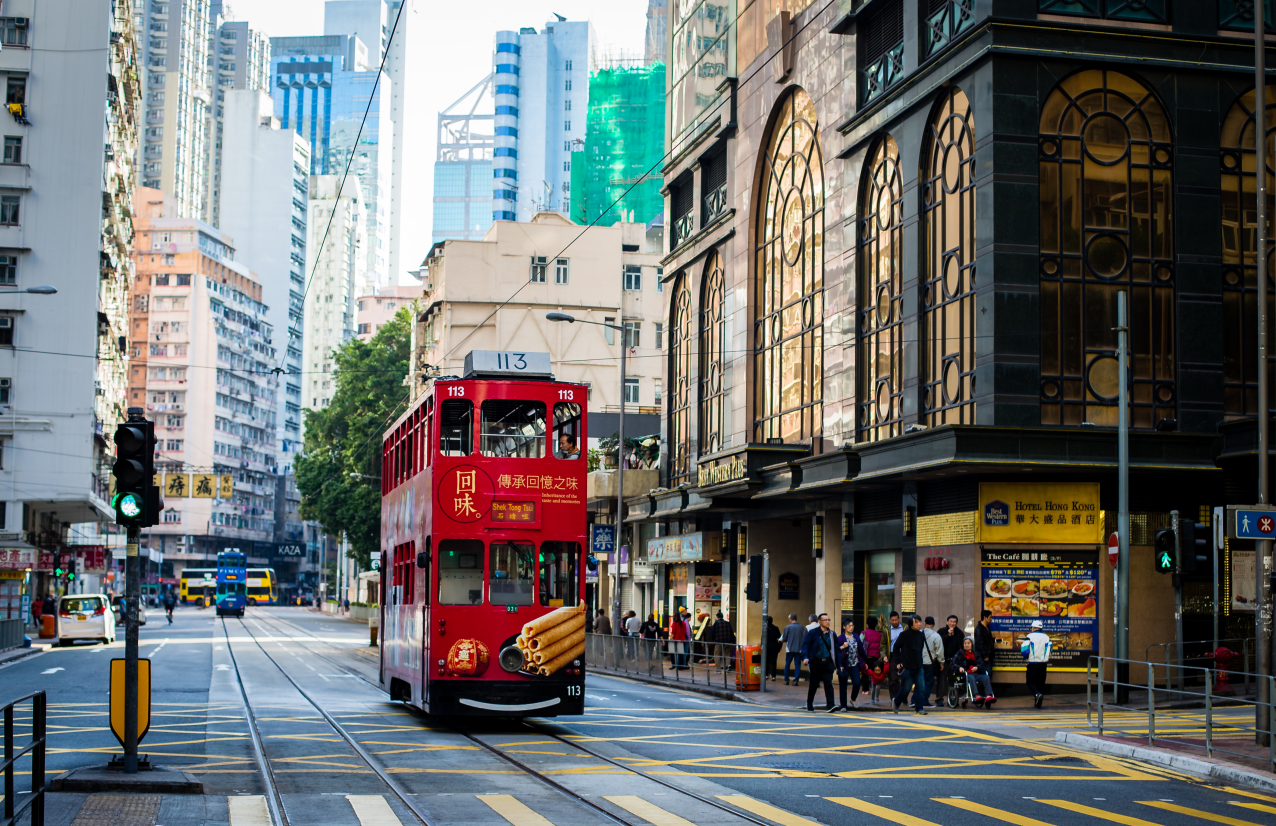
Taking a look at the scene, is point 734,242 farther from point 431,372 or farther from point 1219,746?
point 431,372

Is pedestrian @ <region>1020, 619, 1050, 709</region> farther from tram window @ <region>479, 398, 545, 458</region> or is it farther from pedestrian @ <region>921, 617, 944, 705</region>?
tram window @ <region>479, 398, 545, 458</region>

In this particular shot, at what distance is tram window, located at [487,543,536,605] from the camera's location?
19375mm

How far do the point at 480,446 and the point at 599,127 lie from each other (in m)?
78.0

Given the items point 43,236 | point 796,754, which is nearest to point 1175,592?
point 796,754

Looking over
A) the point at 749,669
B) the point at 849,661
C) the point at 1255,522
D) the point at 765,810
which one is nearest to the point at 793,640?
the point at 749,669

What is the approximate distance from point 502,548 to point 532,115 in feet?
551

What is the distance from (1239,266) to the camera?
2800 cm

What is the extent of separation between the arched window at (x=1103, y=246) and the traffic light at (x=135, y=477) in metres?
17.6

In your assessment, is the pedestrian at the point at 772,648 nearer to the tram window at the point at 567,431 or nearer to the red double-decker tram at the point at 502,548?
the red double-decker tram at the point at 502,548

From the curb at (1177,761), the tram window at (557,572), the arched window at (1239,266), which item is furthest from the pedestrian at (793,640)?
the tram window at (557,572)

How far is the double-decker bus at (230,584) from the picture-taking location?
8912cm

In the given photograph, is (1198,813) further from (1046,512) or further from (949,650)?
(1046,512)

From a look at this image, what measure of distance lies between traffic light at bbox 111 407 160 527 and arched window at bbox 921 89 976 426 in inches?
674

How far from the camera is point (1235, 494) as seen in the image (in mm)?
27578
